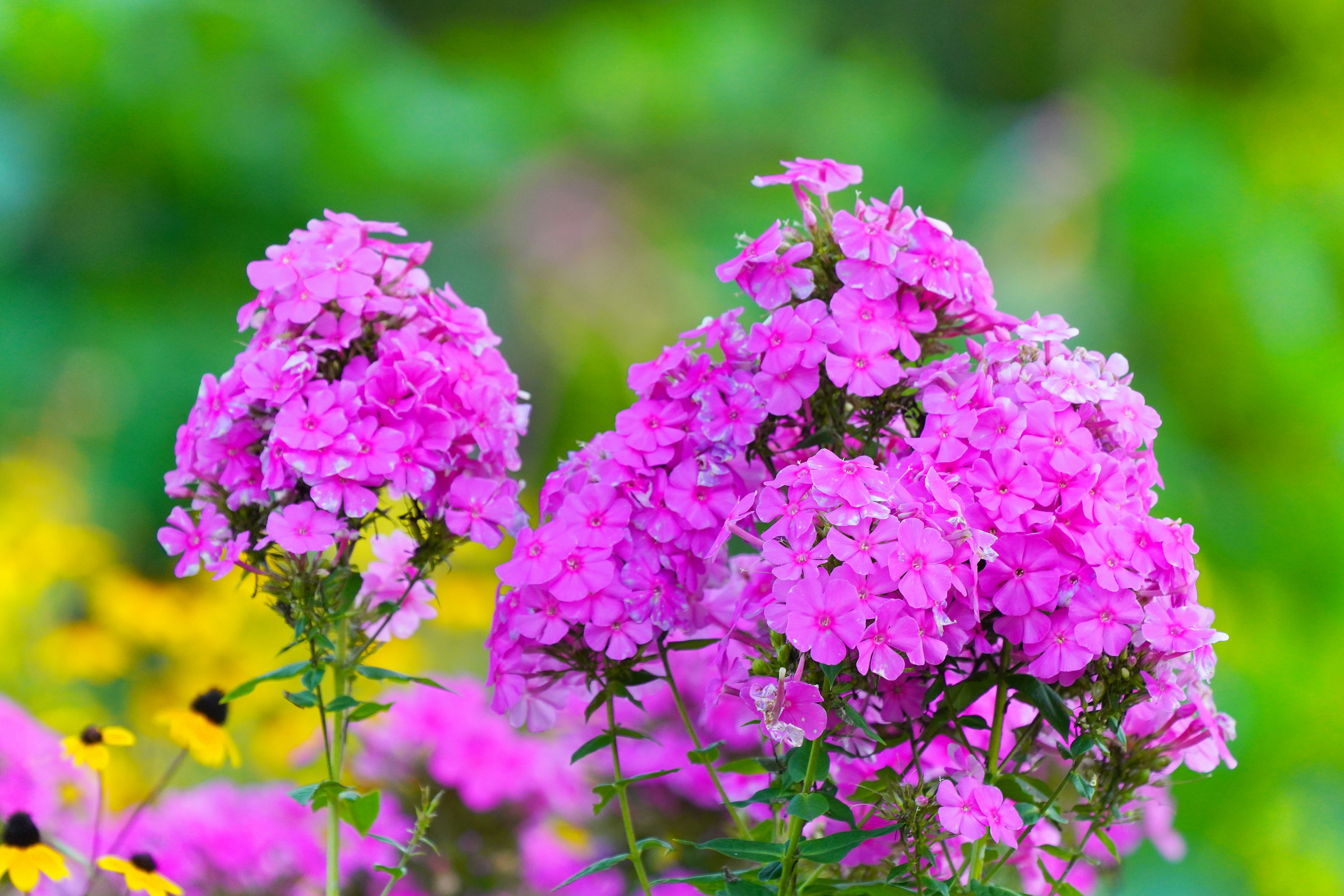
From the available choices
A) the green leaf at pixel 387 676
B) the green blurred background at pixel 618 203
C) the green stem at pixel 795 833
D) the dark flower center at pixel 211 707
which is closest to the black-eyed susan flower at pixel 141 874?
the dark flower center at pixel 211 707

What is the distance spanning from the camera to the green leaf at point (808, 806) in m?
0.80

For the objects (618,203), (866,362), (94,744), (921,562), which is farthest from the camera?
(618,203)

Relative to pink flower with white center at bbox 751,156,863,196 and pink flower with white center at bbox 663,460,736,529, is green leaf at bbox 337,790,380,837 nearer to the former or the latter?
pink flower with white center at bbox 663,460,736,529

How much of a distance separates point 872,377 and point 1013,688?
0.24 m

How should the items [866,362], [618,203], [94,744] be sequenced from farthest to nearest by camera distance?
1. [618,203]
2. [94,744]
3. [866,362]

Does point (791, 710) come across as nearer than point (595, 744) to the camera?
Yes

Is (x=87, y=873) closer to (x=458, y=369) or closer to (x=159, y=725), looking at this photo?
(x=458, y=369)

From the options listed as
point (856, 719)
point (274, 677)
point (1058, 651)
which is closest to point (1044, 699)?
point (1058, 651)

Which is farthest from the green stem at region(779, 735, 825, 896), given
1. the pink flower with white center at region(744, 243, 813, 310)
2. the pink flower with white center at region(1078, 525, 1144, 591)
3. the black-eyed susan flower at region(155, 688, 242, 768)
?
the black-eyed susan flower at region(155, 688, 242, 768)

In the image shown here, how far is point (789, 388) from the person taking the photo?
896 millimetres

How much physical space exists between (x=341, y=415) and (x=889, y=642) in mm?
419

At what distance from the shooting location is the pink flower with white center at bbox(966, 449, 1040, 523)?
2.69 feet

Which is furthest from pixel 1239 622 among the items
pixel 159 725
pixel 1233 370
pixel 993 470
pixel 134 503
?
pixel 134 503

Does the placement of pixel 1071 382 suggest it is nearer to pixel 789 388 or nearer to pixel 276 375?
pixel 789 388
